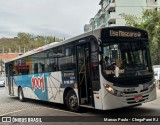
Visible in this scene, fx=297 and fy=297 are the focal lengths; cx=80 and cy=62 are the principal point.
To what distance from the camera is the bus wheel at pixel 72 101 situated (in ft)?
38.7

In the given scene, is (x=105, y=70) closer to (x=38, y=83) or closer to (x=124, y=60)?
(x=124, y=60)

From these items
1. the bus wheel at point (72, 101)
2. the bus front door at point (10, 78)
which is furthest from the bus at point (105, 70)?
the bus front door at point (10, 78)

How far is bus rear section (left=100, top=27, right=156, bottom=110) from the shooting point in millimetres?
9812

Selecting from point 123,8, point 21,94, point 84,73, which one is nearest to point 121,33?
point 84,73

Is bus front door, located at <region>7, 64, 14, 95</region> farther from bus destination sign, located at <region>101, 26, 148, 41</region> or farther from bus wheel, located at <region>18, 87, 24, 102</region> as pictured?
bus destination sign, located at <region>101, 26, 148, 41</region>

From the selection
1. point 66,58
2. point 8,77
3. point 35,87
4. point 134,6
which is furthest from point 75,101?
point 134,6

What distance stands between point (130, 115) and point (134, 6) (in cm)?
5002

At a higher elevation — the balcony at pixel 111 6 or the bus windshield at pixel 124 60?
the balcony at pixel 111 6

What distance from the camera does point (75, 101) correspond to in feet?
38.9

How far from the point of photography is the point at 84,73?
11.1 metres

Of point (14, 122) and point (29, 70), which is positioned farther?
point (29, 70)

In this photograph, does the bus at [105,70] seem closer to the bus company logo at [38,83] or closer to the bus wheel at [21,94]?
the bus company logo at [38,83]

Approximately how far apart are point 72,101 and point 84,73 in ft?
5.06

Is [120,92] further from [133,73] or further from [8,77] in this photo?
[8,77]
